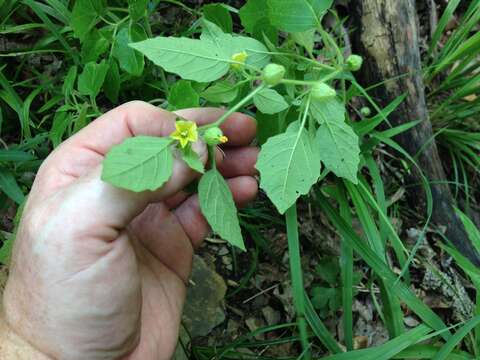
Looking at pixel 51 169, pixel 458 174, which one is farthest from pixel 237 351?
pixel 458 174

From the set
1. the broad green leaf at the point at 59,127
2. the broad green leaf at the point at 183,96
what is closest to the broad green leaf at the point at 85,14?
the broad green leaf at the point at 59,127

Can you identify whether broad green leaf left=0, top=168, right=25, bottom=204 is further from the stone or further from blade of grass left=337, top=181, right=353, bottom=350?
blade of grass left=337, top=181, right=353, bottom=350

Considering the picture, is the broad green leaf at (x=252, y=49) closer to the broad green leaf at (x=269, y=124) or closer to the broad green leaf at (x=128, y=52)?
the broad green leaf at (x=269, y=124)

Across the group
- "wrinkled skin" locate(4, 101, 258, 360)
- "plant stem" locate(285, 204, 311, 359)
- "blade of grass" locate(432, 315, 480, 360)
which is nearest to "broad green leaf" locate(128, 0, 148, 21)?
"wrinkled skin" locate(4, 101, 258, 360)

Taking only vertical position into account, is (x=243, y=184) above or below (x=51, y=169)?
below

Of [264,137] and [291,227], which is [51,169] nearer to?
[264,137]

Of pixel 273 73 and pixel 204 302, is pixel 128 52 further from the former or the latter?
pixel 204 302

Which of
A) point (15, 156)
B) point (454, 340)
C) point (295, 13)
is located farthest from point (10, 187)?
point (454, 340)
